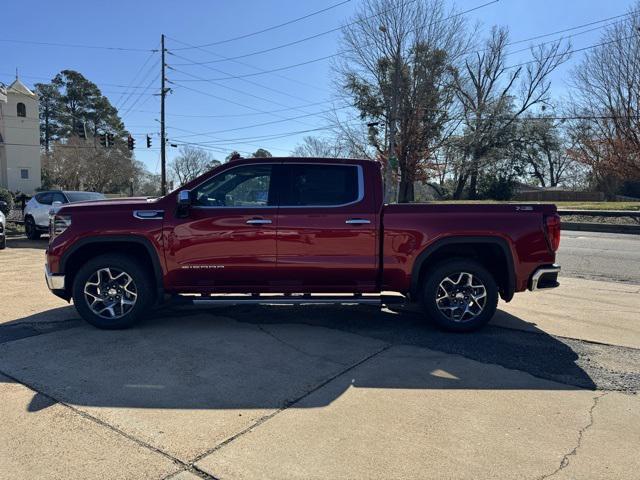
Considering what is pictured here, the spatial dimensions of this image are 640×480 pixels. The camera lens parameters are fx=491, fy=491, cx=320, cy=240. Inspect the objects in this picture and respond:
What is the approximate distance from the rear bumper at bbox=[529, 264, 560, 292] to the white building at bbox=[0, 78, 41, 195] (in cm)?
5398

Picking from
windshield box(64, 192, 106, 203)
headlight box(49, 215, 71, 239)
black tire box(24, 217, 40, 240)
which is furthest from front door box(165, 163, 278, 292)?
black tire box(24, 217, 40, 240)

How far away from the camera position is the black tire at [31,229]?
48.7 ft

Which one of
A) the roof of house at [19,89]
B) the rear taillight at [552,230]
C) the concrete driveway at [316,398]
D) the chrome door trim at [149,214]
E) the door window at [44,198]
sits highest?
the roof of house at [19,89]

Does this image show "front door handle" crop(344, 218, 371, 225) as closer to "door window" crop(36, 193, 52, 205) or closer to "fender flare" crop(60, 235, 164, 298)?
"fender flare" crop(60, 235, 164, 298)

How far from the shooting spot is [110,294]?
17.7ft

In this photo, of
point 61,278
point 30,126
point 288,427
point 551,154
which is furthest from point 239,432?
point 551,154

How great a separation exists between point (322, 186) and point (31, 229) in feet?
42.6

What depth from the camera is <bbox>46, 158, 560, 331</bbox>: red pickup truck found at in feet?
17.3

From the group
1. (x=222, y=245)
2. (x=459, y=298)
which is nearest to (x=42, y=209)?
(x=222, y=245)

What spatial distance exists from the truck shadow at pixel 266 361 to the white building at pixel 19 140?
51.9 metres

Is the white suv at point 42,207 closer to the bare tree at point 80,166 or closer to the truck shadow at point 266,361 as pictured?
the truck shadow at point 266,361

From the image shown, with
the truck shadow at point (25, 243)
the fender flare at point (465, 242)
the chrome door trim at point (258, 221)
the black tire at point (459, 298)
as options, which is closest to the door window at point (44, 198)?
the truck shadow at point (25, 243)

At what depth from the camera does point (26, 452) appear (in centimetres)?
295

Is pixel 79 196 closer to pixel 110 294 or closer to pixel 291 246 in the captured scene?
pixel 110 294
